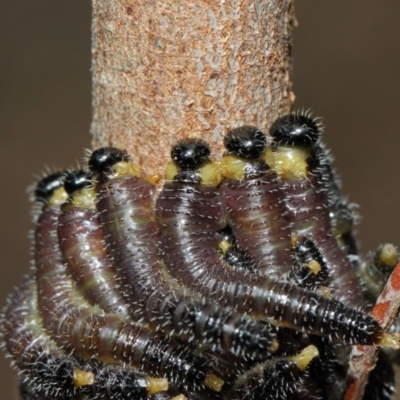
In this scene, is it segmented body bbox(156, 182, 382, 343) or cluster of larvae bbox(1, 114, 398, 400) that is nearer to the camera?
segmented body bbox(156, 182, 382, 343)

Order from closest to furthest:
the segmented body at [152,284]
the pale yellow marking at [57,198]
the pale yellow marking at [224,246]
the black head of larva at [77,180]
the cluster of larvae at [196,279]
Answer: the segmented body at [152,284], the cluster of larvae at [196,279], the pale yellow marking at [224,246], the black head of larva at [77,180], the pale yellow marking at [57,198]

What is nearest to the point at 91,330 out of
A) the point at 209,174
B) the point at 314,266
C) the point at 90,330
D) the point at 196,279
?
the point at 90,330

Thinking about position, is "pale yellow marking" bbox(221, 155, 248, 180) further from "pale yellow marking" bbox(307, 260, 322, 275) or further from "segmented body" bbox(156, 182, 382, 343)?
"pale yellow marking" bbox(307, 260, 322, 275)

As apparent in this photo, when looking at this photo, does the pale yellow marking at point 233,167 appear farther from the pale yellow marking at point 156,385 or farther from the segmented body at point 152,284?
the pale yellow marking at point 156,385

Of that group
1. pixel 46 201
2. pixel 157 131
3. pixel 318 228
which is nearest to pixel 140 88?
pixel 157 131

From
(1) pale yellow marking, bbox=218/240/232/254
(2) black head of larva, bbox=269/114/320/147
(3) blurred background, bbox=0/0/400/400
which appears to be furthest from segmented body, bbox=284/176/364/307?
(3) blurred background, bbox=0/0/400/400

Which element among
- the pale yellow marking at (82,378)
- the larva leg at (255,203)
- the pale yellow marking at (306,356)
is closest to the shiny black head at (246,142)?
the larva leg at (255,203)
